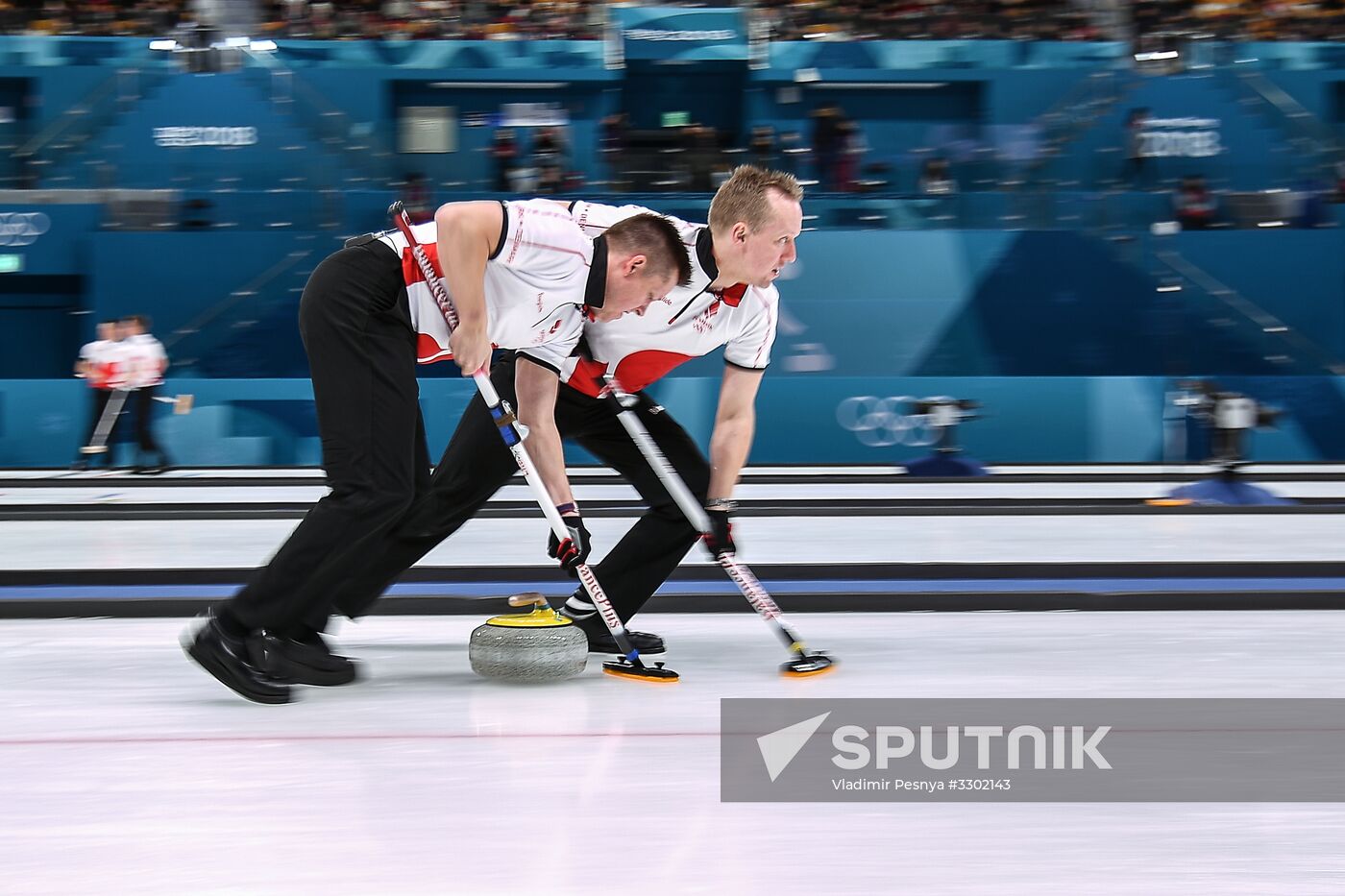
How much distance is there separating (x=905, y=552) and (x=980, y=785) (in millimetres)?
4330

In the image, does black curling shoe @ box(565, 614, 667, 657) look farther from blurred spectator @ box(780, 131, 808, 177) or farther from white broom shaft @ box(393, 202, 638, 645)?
blurred spectator @ box(780, 131, 808, 177)

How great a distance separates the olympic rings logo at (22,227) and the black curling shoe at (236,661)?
16.4m

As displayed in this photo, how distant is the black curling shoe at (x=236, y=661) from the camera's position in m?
3.68

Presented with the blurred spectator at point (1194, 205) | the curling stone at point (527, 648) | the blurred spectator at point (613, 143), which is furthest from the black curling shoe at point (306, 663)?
the blurred spectator at point (1194, 205)

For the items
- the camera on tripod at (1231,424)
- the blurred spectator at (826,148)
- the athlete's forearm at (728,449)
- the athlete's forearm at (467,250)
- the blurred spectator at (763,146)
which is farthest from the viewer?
the blurred spectator at (826,148)

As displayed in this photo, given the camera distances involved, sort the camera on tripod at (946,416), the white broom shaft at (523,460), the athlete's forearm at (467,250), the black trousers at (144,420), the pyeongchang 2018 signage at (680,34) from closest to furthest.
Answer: the athlete's forearm at (467,250) → the white broom shaft at (523,460) → the camera on tripod at (946,416) → the black trousers at (144,420) → the pyeongchang 2018 signage at (680,34)

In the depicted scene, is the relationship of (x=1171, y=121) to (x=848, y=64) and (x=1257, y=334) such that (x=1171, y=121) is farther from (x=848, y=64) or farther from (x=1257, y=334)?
(x=848, y=64)

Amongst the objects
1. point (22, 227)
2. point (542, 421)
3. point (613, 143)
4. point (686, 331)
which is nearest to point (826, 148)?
point (613, 143)

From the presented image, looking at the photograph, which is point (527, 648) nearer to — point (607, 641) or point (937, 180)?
point (607, 641)

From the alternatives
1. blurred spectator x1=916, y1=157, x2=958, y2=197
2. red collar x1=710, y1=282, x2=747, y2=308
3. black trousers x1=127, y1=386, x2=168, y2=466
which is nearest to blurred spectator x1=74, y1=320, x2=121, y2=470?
black trousers x1=127, y1=386, x2=168, y2=466

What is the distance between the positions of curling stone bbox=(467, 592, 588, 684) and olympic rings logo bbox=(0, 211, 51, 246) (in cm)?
1647

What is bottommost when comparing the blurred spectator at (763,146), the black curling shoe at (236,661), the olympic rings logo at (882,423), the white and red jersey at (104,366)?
the olympic rings logo at (882,423)

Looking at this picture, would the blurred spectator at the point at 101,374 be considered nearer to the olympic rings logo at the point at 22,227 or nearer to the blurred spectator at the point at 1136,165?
the olympic rings logo at the point at 22,227

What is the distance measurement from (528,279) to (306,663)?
4.17 feet
